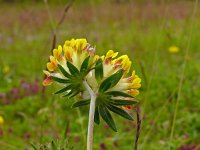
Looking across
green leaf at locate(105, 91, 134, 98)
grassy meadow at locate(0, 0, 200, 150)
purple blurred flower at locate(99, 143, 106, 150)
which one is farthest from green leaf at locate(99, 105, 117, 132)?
purple blurred flower at locate(99, 143, 106, 150)

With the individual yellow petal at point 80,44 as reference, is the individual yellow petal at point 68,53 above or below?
below

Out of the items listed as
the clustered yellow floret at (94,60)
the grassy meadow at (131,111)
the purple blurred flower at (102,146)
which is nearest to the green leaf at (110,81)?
the clustered yellow floret at (94,60)

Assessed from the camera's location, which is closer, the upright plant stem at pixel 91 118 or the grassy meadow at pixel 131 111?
the upright plant stem at pixel 91 118

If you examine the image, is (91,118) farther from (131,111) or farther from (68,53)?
(131,111)

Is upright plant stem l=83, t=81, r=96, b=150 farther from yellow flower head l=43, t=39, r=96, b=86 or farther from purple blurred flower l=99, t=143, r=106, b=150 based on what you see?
purple blurred flower l=99, t=143, r=106, b=150

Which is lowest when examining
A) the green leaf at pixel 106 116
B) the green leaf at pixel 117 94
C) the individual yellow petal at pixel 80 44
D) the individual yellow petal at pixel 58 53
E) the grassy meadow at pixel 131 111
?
the grassy meadow at pixel 131 111

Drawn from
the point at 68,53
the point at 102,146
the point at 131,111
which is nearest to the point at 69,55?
the point at 68,53

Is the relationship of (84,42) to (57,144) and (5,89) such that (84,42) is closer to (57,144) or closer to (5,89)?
(57,144)

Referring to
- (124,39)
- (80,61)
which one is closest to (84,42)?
(80,61)

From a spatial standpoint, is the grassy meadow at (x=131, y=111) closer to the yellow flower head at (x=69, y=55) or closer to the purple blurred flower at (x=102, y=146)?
the purple blurred flower at (x=102, y=146)
